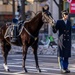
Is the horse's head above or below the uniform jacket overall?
above

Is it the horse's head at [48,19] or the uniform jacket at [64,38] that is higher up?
the horse's head at [48,19]

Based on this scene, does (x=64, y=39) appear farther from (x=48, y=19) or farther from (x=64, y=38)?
(x=48, y=19)

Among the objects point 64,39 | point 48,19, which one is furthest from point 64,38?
point 48,19

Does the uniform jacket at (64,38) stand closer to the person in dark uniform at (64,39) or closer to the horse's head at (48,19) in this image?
the person in dark uniform at (64,39)

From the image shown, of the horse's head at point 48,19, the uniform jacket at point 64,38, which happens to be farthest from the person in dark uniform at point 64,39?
the horse's head at point 48,19

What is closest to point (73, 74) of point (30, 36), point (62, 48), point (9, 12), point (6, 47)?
point (62, 48)

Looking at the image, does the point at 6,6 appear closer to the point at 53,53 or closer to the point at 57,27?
the point at 53,53

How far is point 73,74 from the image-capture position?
1227cm

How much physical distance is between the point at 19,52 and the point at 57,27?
364 inches

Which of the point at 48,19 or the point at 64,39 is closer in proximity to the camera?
the point at 48,19

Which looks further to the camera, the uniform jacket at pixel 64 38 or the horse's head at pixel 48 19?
the uniform jacket at pixel 64 38

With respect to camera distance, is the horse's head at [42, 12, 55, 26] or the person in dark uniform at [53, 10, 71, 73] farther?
the person in dark uniform at [53, 10, 71, 73]

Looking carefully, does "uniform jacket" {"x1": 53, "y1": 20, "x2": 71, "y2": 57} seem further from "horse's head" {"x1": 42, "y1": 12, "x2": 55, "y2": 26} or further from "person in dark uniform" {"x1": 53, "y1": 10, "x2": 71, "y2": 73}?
"horse's head" {"x1": 42, "y1": 12, "x2": 55, "y2": 26}

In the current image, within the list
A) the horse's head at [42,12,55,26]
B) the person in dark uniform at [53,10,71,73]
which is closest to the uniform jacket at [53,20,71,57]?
the person in dark uniform at [53,10,71,73]
